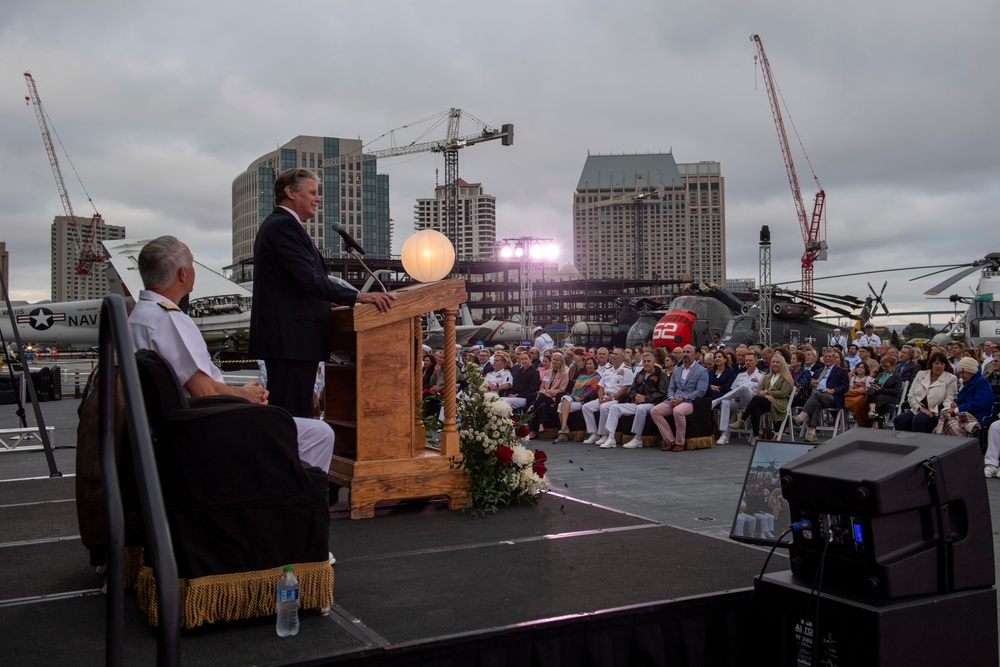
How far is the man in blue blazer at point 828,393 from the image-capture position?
415 inches

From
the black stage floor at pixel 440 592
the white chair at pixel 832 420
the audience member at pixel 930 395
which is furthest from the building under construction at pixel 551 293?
the black stage floor at pixel 440 592

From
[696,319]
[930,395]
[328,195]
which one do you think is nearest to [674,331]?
[696,319]

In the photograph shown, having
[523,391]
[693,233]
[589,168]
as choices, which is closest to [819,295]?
[523,391]

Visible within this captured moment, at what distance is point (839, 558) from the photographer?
2.61 meters

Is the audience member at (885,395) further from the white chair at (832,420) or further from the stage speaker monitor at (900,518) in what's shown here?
the stage speaker monitor at (900,518)

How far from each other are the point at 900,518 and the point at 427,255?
3.50 m

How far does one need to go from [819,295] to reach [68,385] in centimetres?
2574

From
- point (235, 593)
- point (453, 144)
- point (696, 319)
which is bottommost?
point (235, 593)

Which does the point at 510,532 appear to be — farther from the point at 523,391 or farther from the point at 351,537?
the point at 523,391

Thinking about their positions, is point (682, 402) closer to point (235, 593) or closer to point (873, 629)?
point (873, 629)

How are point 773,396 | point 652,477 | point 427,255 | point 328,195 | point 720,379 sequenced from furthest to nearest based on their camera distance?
point 328,195 < point 720,379 < point 773,396 < point 652,477 < point 427,255

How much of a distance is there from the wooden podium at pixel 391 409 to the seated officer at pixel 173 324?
1135mm

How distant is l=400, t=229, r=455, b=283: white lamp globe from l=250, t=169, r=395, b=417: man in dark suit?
1.31 meters

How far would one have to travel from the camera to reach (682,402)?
10656 millimetres
